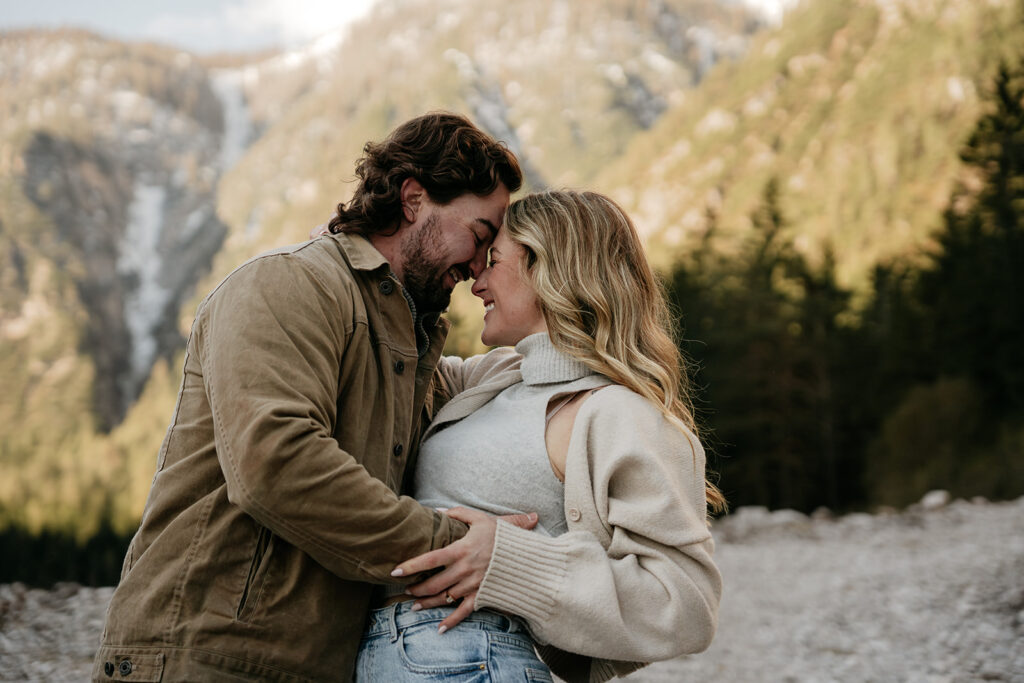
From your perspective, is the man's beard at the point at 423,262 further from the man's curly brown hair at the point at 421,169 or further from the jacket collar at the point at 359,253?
the jacket collar at the point at 359,253

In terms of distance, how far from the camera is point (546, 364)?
286 cm

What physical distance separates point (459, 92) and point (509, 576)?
154982mm

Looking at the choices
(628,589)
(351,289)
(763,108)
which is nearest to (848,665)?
(628,589)

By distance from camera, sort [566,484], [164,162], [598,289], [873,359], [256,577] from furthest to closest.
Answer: [164,162], [873,359], [598,289], [566,484], [256,577]

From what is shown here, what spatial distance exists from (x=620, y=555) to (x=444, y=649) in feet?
1.85

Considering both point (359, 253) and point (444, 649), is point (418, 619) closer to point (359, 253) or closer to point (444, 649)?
point (444, 649)

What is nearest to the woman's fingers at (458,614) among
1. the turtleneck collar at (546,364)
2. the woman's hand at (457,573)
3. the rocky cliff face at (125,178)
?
the woman's hand at (457,573)

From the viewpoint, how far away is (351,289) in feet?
8.41

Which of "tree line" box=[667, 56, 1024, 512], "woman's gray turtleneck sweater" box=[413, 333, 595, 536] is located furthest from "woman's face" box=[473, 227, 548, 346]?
"tree line" box=[667, 56, 1024, 512]

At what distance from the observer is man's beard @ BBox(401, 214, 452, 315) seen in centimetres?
306

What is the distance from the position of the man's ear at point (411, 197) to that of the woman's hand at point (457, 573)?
123cm

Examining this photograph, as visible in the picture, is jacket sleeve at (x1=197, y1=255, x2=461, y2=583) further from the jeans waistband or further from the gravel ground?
the gravel ground

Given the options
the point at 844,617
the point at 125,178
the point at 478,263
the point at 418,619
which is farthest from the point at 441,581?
the point at 125,178

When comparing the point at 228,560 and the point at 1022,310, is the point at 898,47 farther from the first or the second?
the point at 228,560
